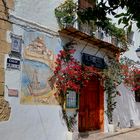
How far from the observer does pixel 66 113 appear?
1218cm

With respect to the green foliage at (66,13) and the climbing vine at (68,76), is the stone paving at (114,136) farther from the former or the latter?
the green foliage at (66,13)

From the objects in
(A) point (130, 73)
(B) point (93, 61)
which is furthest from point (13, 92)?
(A) point (130, 73)

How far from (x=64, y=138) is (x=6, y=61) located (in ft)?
12.3

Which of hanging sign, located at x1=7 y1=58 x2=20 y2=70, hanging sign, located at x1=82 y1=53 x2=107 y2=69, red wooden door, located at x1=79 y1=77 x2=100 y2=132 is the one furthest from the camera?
red wooden door, located at x1=79 y1=77 x2=100 y2=132

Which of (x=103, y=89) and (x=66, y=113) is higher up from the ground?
(x=103, y=89)

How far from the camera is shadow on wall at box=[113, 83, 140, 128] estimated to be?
1620cm

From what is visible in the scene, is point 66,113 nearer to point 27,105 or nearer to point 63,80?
point 63,80

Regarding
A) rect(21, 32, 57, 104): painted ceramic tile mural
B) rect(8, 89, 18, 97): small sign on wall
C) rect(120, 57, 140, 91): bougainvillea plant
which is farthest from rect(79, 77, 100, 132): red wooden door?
rect(8, 89, 18, 97): small sign on wall

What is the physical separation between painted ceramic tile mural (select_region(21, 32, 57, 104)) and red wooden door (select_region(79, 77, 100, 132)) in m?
2.45

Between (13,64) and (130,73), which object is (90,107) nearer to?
(130,73)

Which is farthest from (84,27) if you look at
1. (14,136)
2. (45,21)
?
(14,136)

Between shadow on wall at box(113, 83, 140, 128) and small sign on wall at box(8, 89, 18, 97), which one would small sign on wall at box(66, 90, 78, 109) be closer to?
small sign on wall at box(8, 89, 18, 97)

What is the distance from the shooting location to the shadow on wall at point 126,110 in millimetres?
16203

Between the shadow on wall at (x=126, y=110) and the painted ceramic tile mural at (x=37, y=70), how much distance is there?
5.44 m
